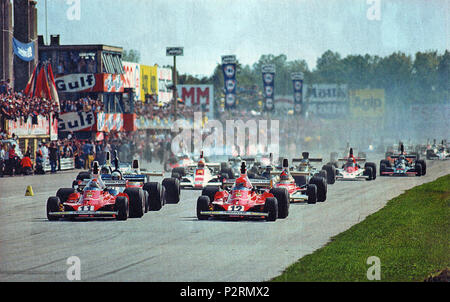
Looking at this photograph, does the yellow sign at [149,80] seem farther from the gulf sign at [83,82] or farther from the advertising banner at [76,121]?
the advertising banner at [76,121]

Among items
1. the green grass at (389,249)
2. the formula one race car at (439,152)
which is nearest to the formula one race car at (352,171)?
the green grass at (389,249)

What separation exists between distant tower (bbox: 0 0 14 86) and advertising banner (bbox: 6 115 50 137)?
314 inches

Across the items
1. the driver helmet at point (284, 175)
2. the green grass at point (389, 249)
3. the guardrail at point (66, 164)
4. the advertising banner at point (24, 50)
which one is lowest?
the green grass at point (389, 249)

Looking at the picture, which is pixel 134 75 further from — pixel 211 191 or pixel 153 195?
pixel 211 191

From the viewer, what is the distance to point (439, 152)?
6831cm

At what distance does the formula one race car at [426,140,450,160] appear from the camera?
67750 millimetres

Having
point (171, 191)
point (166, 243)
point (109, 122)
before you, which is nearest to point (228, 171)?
point (171, 191)

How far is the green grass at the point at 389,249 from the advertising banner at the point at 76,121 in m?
37.4

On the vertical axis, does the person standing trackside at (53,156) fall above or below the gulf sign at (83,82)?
below

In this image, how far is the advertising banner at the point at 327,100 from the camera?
135m

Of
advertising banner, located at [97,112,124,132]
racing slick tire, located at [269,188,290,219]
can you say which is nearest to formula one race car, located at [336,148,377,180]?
racing slick tire, located at [269,188,290,219]

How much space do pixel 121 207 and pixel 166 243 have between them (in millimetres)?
4444

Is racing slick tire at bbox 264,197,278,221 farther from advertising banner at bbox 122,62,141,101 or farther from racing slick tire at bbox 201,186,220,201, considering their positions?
advertising banner at bbox 122,62,141,101
